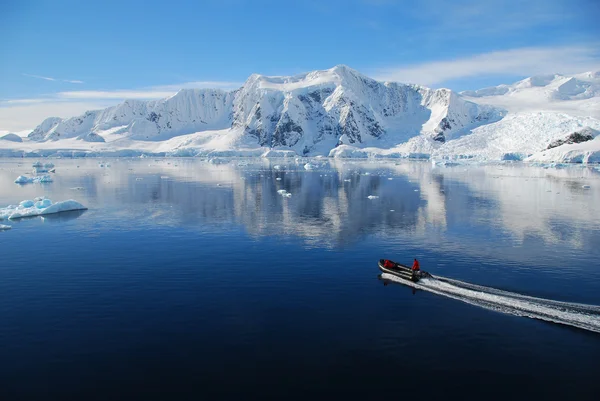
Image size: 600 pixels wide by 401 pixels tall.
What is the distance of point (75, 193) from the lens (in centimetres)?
6581

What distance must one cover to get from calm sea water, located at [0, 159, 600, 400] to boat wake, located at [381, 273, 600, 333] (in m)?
0.10

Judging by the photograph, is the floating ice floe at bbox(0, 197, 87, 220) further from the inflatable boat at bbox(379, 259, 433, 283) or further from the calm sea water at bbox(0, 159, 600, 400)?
the inflatable boat at bbox(379, 259, 433, 283)

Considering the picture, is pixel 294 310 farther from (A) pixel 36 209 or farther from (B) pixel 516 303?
(A) pixel 36 209

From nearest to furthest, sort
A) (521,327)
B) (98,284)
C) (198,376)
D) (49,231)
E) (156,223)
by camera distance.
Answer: (198,376), (521,327), (98,284), (49,231), (156,223)

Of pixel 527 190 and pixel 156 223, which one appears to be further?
pixel 527 190

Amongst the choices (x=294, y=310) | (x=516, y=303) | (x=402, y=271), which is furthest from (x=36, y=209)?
(x=516, y=303)

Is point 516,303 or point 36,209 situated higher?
point 36,209

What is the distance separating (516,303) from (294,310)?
10.9m

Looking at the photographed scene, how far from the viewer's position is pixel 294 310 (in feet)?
70.5

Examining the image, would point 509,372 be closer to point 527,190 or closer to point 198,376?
point 198,376

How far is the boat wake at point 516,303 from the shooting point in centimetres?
2037

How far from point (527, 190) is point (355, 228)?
45.2 m

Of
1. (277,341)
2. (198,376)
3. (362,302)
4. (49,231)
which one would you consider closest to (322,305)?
(362,302)

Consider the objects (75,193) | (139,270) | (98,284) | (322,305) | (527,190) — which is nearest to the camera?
(322,305)
